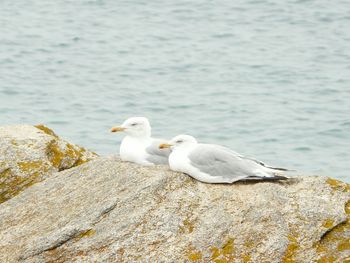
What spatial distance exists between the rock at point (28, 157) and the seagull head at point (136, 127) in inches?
30.8

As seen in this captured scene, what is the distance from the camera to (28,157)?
1130 centimetres

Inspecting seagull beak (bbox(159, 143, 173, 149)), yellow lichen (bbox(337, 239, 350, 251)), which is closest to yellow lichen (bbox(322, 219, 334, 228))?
yellow lichen (bbox(337, 239, 350, 251))

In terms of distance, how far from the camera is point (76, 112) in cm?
2675

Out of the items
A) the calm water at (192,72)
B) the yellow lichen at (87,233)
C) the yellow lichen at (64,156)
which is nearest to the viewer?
the yellow lichen at (87,233)

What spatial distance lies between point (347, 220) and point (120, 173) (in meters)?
2.27

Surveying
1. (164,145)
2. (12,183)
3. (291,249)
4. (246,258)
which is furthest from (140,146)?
(291,249)

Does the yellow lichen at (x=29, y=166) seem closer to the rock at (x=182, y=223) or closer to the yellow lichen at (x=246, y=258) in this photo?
the rock at (x=182, y=223)

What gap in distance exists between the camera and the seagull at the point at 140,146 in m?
10.9

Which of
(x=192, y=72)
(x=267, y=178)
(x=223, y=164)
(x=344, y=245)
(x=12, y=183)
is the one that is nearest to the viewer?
(x=344, y=245)

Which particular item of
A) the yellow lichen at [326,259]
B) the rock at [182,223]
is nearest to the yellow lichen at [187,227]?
the rock at [182,223]

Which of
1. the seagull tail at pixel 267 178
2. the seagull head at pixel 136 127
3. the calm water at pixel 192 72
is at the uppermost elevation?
the seagull head at pixel 136 127

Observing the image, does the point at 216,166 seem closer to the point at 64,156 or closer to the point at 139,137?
the point at 139,137

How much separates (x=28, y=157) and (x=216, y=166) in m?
2.32

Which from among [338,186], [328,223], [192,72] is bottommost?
[192,72]
